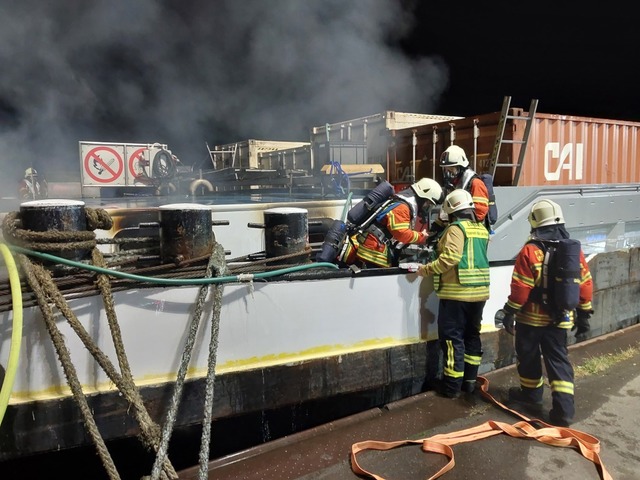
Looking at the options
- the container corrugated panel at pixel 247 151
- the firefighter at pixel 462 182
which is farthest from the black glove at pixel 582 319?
the container corrugated panel at pixel 247 151

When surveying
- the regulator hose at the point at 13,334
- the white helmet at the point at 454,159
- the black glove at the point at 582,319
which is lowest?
the black glove at the point at 582,319

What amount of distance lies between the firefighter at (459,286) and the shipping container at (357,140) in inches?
149

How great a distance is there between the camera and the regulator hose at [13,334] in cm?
182

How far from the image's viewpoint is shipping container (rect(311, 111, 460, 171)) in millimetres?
7180

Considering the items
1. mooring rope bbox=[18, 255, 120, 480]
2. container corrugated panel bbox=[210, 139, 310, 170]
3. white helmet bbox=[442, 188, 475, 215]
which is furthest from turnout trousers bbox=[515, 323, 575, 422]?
container corrugated panel bbox=[210, 139, 310, 170]

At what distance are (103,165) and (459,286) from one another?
1102 cm

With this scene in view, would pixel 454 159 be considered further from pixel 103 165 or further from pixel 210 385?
pixel 103 165

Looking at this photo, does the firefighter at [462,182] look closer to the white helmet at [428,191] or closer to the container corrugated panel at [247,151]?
the white helmet at [428,191]

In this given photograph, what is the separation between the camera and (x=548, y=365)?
318cm

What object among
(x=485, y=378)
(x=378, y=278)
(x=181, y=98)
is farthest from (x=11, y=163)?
(x=485, y=378)

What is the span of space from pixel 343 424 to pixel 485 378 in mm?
1274

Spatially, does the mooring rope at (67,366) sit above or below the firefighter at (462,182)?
below

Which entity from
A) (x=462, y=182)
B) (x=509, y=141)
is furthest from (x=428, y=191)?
(x=509, y=141)

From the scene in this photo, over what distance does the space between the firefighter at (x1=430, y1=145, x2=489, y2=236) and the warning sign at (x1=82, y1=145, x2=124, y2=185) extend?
32.3 ft
